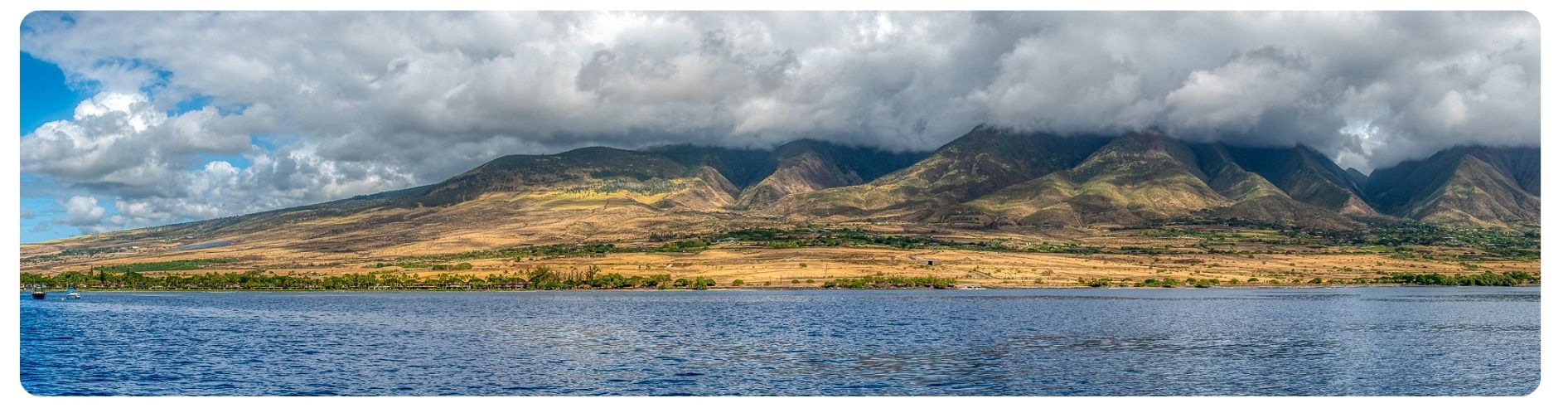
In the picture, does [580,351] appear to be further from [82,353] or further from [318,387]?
[82,353]

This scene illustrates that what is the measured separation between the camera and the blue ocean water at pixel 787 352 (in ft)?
234

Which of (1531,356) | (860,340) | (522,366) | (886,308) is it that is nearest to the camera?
(522,366)

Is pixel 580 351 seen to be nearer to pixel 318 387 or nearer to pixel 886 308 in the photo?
pixel 318 387

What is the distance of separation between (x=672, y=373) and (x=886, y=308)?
9409cm

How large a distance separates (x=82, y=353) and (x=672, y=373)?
55270 millimetres

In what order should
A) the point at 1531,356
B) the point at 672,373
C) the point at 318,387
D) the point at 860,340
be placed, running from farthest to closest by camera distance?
the point at 860,340 < the point at 1531,356 < the point at 672,373 < the point at 318,387

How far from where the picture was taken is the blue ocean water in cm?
7131

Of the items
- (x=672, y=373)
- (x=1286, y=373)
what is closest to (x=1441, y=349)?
(x=1286, y=373)

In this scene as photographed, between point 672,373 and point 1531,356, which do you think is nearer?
point 672,373

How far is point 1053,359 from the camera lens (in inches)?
3450

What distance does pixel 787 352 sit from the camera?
92.4m


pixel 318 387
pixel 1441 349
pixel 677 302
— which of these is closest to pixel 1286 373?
pixel 1441 349

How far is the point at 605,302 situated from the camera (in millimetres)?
193250

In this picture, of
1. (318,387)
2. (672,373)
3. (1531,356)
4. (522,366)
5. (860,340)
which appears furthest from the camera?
(860,340)
